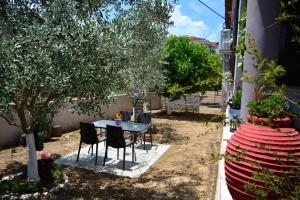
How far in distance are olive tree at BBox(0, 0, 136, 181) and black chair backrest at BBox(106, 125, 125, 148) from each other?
1.75 meters

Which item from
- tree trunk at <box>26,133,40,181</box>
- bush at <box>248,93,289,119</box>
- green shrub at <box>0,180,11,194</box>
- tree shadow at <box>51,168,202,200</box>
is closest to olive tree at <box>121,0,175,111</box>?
tree shadow at <box>51,168,202,200</box>

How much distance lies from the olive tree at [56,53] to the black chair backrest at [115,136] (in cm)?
175

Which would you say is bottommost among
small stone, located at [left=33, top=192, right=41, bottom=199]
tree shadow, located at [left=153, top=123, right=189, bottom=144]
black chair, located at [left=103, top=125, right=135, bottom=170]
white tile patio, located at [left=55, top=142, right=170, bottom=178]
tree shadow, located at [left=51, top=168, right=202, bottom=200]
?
tree shadow, located at [left=51, top=168, right=202, bottom=200]

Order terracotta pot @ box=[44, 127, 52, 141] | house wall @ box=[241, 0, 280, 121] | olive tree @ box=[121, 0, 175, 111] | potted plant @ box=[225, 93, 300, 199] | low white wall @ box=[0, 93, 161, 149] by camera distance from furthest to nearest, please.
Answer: olive tree @ box=[121, 0, 175, 111] → terracotta pot @ box=[44, 127, 52, 141] → low white wall @ box=[0, 93, 161, 149] → house wall @ box=[241, 0, 280, 121] → potted plant @ box=[225, 93, 300, 199]

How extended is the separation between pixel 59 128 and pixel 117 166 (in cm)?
471

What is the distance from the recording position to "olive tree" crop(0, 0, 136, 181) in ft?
16.7

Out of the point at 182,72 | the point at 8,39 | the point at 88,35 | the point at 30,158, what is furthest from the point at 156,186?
the point at 182,72

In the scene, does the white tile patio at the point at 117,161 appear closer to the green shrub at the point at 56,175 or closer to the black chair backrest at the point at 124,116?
the green shrub at the point at 56,175

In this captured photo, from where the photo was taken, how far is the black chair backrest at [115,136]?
27.6ft

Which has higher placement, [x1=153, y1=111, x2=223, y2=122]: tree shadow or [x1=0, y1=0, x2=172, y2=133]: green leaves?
[x1=0, y1=0, x2=172, y2=133]: green leaves

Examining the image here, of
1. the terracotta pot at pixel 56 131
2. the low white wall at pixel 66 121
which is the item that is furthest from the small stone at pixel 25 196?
the terracotta pot at pixel 56 131

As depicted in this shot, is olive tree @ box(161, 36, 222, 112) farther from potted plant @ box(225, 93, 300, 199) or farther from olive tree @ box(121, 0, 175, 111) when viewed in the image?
potted plant @ box(225, 93, 300, 199)

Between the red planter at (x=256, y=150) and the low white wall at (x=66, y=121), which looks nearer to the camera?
the red planter at (x=256, y=150)

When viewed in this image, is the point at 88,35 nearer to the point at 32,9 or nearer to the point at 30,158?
the point at 32,9
